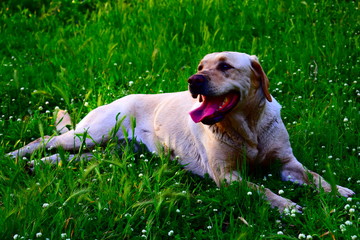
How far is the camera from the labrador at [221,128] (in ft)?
15.0

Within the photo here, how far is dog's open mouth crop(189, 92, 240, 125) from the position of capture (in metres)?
4.55

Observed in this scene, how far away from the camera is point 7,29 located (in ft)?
29.9

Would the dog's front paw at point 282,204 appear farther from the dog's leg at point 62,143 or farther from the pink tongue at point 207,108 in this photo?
the dog's leg at point 62,143

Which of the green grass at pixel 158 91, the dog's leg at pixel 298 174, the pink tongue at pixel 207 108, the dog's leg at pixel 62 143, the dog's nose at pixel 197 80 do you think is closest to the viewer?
the green grass at pixel 158 91

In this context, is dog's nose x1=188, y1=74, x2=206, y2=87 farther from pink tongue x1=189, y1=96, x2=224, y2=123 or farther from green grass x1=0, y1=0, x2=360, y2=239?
green grass x1=0, y1=0, x2=360, y2=239

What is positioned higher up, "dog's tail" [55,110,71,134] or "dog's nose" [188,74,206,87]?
"dog's nose" [188,74,206,87]

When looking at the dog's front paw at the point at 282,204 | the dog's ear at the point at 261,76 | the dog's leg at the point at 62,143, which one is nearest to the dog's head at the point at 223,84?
the dog's ear at the point at 261,76

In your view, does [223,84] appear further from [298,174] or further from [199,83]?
[298,174]

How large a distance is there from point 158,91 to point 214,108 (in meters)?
2.30

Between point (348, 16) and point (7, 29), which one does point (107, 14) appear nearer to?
point (7, 29)

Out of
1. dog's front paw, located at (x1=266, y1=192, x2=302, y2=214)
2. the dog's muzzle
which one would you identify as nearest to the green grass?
dog's front paw, located at (x1=266, y1=192, x2=302, y2=214)

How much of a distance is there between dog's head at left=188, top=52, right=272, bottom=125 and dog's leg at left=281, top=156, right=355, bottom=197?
0.64 meters

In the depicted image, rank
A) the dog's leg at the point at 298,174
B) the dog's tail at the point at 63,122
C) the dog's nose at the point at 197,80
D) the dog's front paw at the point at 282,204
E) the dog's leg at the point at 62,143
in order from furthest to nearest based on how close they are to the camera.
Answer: the dog's tail at the point at 63,122 < the dog's leg at the point at 62,143 < the dog's leg at the point at 298,174 < the dog's nose at the point at 197,80 < the dog's front paw at the point at 282,204

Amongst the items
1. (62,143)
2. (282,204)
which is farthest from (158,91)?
(282,204)
